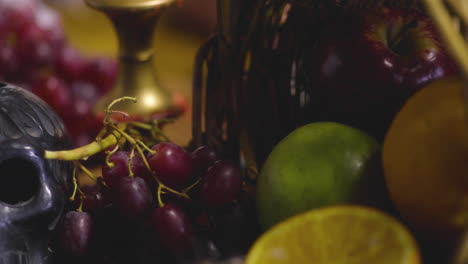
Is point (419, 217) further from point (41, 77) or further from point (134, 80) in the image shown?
point (41, 77)

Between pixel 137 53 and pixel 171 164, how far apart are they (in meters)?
0.32

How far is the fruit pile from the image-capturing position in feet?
1.43

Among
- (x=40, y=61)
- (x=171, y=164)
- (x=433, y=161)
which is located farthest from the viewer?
(x=40, y=61)

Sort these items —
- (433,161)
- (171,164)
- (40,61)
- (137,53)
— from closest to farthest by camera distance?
(433,161), (171,164), (137,53), (40,61)

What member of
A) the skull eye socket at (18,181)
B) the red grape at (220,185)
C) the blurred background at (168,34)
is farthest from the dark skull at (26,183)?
the blurred background at (168,34)

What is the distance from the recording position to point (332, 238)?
36 cm

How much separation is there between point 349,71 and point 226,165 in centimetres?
15

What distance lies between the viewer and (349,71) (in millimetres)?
518

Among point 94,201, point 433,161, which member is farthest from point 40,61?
point 433,161

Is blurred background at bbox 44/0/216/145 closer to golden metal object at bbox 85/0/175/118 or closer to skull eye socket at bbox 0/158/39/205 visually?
golden metal object at bbox 85/0/175/118

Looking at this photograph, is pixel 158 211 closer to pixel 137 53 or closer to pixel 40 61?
pixel 137 53

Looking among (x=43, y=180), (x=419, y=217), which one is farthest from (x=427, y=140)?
(x=43, y=180)

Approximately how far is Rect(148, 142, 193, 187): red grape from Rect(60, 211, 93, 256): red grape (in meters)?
0.07

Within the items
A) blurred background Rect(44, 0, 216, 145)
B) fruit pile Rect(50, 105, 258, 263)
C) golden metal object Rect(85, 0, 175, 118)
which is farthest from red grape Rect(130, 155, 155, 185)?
blurred background Rect(44, 0, 216, 145)
